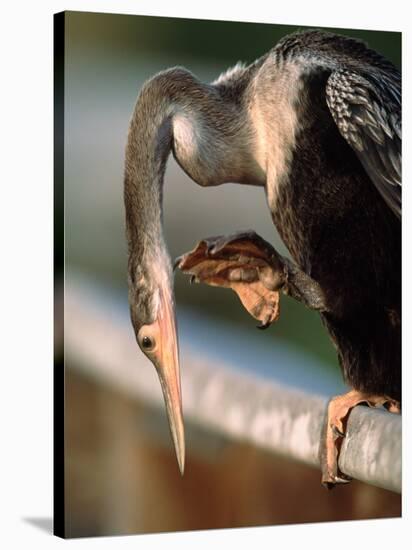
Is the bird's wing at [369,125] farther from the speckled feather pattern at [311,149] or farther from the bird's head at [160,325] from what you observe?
the bird's head at [160,325]

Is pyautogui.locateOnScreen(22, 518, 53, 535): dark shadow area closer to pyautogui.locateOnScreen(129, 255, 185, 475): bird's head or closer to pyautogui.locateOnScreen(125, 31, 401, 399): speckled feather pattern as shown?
pyautogui.locateOnScreen(129, 255, 185, 475): bird's head

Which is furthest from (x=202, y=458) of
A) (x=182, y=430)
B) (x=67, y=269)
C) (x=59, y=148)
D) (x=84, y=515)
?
(x=59, y=148)

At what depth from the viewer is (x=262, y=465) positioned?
571 centimetres

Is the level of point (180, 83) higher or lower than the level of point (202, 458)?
higher

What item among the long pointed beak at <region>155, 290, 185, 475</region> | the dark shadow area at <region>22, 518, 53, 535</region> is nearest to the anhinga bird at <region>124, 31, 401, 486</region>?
the long pointed beak at <region>155, 290, 185, 475</region>

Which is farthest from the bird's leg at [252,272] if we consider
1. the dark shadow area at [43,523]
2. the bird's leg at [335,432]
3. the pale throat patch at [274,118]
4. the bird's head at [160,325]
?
the dark shadow area at [43,523]

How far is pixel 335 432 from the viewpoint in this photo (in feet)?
19.0

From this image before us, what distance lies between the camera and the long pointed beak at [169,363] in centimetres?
542

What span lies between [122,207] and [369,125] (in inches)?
43.6

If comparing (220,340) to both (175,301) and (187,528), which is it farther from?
(187,528)

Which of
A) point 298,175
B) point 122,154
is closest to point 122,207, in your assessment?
point 122,154

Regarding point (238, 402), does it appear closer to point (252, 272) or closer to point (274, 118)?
point (252, 272)

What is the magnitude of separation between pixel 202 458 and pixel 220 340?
497mm

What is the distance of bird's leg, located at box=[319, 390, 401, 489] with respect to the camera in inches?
228
